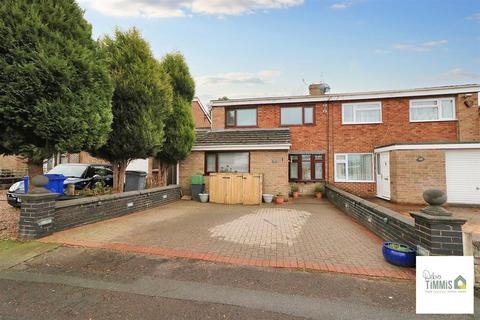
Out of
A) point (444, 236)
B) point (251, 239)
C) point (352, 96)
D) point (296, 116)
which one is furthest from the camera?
point (296, 116)

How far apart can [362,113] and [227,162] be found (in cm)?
839

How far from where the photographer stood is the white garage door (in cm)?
1023

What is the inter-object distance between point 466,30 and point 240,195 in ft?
39.1

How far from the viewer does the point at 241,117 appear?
15.8 m

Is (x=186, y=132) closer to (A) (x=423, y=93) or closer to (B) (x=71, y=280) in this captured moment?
(B) (x=71, y=280)

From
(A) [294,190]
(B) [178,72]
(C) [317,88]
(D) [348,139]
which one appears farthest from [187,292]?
(C) [317,88]

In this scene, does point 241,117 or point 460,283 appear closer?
point 460,283

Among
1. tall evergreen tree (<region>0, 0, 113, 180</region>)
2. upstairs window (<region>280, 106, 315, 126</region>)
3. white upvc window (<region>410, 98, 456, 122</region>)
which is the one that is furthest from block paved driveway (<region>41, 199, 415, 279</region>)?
white upvc window (<region>410, 98, 456, 122</region>)

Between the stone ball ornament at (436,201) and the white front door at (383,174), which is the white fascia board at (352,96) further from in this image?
the stone ball ornament at (436,201)

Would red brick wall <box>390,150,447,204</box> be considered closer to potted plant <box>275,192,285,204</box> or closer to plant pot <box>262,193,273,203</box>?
potted plant <box>275,192,285,204</box>

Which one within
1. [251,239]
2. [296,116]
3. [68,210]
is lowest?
[251,239]

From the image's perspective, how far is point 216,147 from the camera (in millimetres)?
12664

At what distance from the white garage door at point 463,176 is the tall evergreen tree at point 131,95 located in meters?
12.2

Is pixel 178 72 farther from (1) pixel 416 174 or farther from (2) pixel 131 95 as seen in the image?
(1) pixel 416 174
